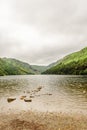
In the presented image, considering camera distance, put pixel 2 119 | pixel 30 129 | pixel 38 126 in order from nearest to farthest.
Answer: pixel 30 129, pixel 38 126, pixel 2 119

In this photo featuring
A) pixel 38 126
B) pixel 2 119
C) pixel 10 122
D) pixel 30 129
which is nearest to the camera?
pixel 30 129

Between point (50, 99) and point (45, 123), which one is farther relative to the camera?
point (50, 99)

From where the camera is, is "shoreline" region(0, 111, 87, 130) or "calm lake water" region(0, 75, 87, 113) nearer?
"shoreline" region(0, 111, 87, 130)

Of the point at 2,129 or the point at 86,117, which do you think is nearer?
the point at 2,129

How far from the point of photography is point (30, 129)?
24.9m

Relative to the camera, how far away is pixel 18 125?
26641mm

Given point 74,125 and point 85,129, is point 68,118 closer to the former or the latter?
point 74,125

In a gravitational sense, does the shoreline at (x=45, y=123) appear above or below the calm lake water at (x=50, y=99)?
below

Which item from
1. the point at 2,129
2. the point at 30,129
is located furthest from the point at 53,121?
the point at 2,129

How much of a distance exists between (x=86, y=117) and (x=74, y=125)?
223 inches

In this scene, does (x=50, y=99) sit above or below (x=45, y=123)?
above

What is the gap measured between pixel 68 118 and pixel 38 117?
16.7 ft

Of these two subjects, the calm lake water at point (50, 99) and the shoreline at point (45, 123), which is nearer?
the shoreline at point (45, 123)

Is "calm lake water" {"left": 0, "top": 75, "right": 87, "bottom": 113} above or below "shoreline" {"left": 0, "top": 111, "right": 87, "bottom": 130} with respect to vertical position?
above
